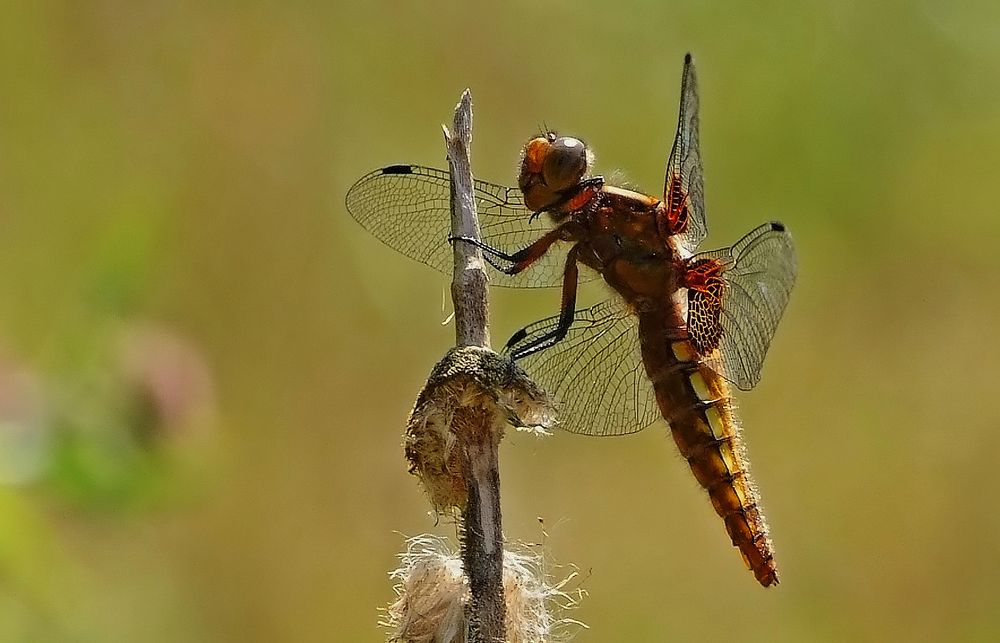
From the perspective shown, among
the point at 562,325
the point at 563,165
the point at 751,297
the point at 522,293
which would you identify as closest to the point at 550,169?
the point at 563,165

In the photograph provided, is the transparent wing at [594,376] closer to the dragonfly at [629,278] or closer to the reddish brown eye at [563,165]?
the dragonfly at [629,278]

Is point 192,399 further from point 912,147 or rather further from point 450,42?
point 912,147

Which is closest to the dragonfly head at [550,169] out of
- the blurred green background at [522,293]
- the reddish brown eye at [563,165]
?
the reddish brown eye at [563,165]

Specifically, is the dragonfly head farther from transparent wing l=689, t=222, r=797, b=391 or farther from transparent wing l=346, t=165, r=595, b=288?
transparent wing l=689, t=222, r=797, b=391

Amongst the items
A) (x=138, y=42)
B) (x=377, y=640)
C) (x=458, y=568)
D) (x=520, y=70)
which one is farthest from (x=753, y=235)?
(x=138, y=42)

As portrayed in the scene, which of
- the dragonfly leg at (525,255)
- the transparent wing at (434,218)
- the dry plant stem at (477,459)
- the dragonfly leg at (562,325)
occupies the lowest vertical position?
the dry plant stem at (477,459)

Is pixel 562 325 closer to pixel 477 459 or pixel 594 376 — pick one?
pixel 594 376

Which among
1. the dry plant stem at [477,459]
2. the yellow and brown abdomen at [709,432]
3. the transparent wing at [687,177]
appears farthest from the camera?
the transparent wing at [687,177]
